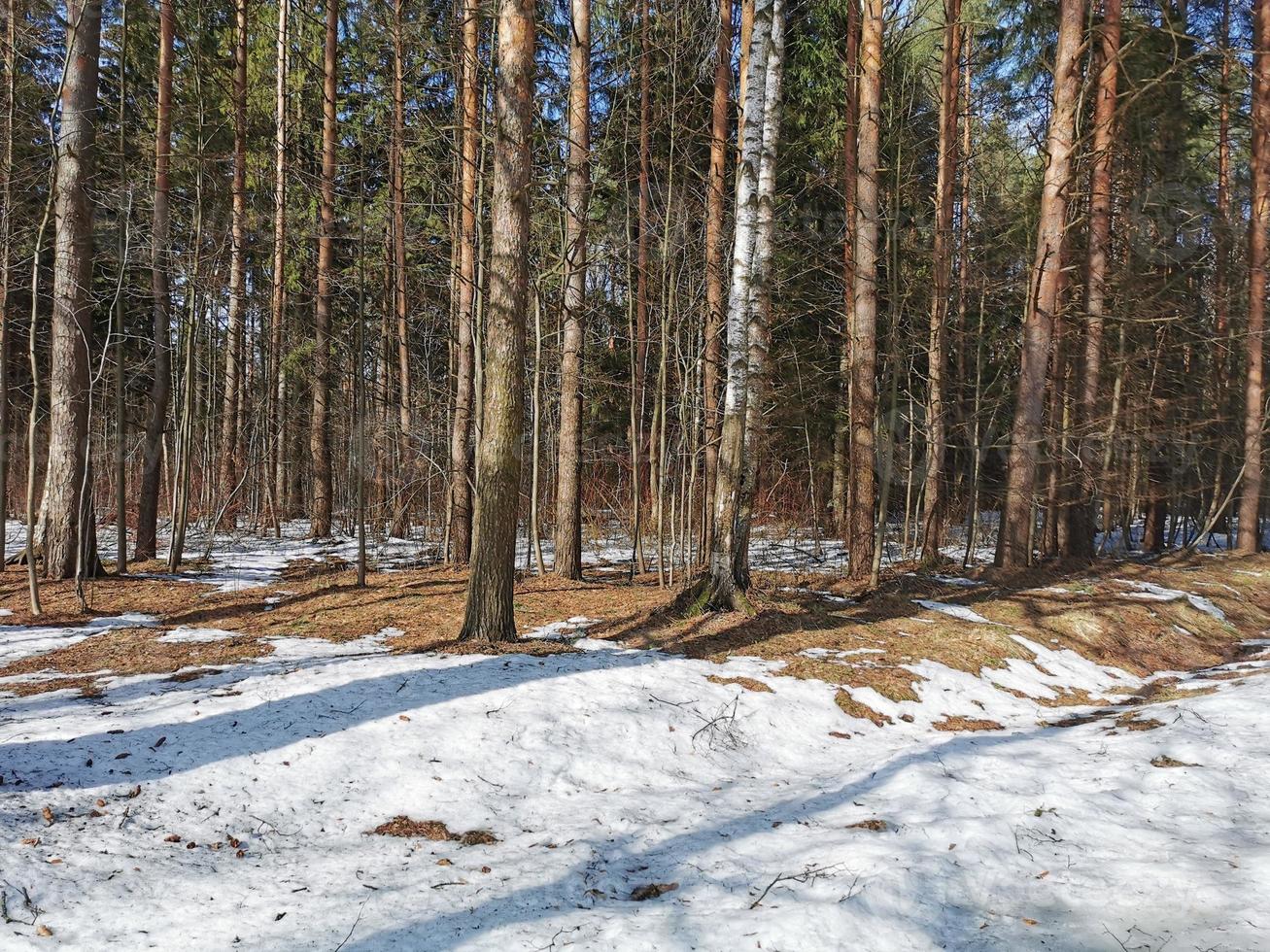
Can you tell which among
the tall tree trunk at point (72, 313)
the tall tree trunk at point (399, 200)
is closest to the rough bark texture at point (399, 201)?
the tall tree trunk at point (399, 200)

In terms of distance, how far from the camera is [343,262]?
1927 centimetres

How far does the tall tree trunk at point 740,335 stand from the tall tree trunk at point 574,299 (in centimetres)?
221

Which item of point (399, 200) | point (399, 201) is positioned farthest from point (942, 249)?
point (399, 200)

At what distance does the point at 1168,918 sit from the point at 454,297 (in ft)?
43.5

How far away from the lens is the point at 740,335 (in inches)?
295

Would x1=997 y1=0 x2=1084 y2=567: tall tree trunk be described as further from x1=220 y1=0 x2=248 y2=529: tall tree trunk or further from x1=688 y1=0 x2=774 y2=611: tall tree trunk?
x1=220 y1=0 x2=248 y2=529: tall tree trunk

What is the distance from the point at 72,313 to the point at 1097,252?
16.2 metres

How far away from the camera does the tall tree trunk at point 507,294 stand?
6242 millimetres

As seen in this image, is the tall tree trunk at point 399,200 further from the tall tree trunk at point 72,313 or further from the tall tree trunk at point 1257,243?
the tall tree trunk at point 1257,243

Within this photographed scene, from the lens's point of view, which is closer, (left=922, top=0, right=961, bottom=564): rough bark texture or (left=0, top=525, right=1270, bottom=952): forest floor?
(left=0, top=525, right=1270, bottom=952): forest floor

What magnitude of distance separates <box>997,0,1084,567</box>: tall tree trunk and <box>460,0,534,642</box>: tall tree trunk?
8.40m

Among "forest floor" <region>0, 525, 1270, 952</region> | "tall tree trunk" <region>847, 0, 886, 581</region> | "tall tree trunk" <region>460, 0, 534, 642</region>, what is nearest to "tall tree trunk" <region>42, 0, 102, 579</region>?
"forest floor" <region>0, 525, 1270, 952</region>

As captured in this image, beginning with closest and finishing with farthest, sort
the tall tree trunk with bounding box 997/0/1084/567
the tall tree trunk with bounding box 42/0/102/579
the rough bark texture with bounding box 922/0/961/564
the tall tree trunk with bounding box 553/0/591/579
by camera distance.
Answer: the tall tree trunk with bounding box 42/0/102/579, the tall tree trunk with bounding box 553/0/591/579, the tall tree trunk with bounding box 997/0/1084/567, the rough bark texture with bounding box 922/0/961/564

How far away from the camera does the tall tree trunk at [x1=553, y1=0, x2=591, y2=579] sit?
31.5 ft
